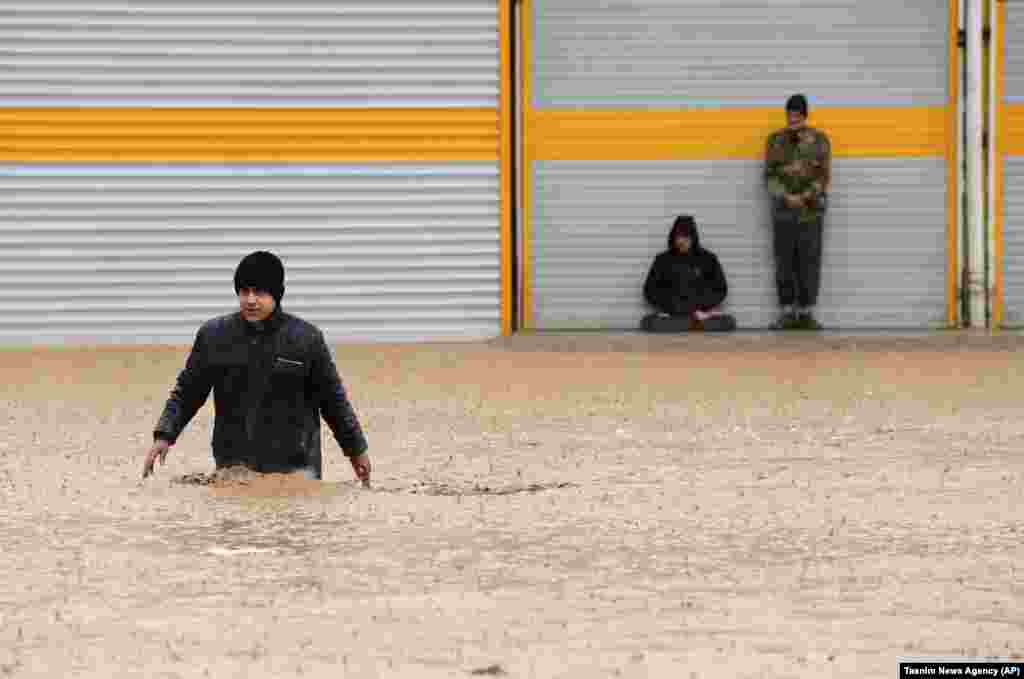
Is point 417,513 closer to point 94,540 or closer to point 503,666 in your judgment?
point 94,540

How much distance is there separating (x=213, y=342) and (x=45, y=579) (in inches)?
77.2

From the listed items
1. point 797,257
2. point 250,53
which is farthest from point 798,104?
point 250,53

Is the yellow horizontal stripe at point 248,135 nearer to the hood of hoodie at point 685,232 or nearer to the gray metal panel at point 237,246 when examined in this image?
the gray metal panel at point 237,246

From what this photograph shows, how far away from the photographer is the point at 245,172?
65.2 feet

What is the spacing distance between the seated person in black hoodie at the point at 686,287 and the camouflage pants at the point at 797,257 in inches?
22.8

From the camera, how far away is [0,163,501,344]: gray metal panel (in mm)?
19734

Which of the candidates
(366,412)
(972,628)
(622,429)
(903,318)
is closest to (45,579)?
(972,628)

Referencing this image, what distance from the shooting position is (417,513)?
8.41 m

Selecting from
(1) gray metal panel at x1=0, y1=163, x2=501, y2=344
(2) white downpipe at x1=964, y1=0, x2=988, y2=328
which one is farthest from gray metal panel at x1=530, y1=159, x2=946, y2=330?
(1) gray metal panel at x1=0, y1=163, x2=501, y2=344

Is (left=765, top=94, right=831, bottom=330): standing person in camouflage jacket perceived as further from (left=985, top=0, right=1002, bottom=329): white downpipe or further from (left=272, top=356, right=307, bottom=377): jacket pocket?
(left=272, top=356, right=307, bottom=377): jacket pocket

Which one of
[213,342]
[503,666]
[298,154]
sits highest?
[298,154]

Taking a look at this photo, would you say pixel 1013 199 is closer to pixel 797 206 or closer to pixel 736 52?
pixel 797 206

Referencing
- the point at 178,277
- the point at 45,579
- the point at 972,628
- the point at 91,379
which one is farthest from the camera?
the point at 178,277

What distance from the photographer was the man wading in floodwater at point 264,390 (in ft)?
28.4
